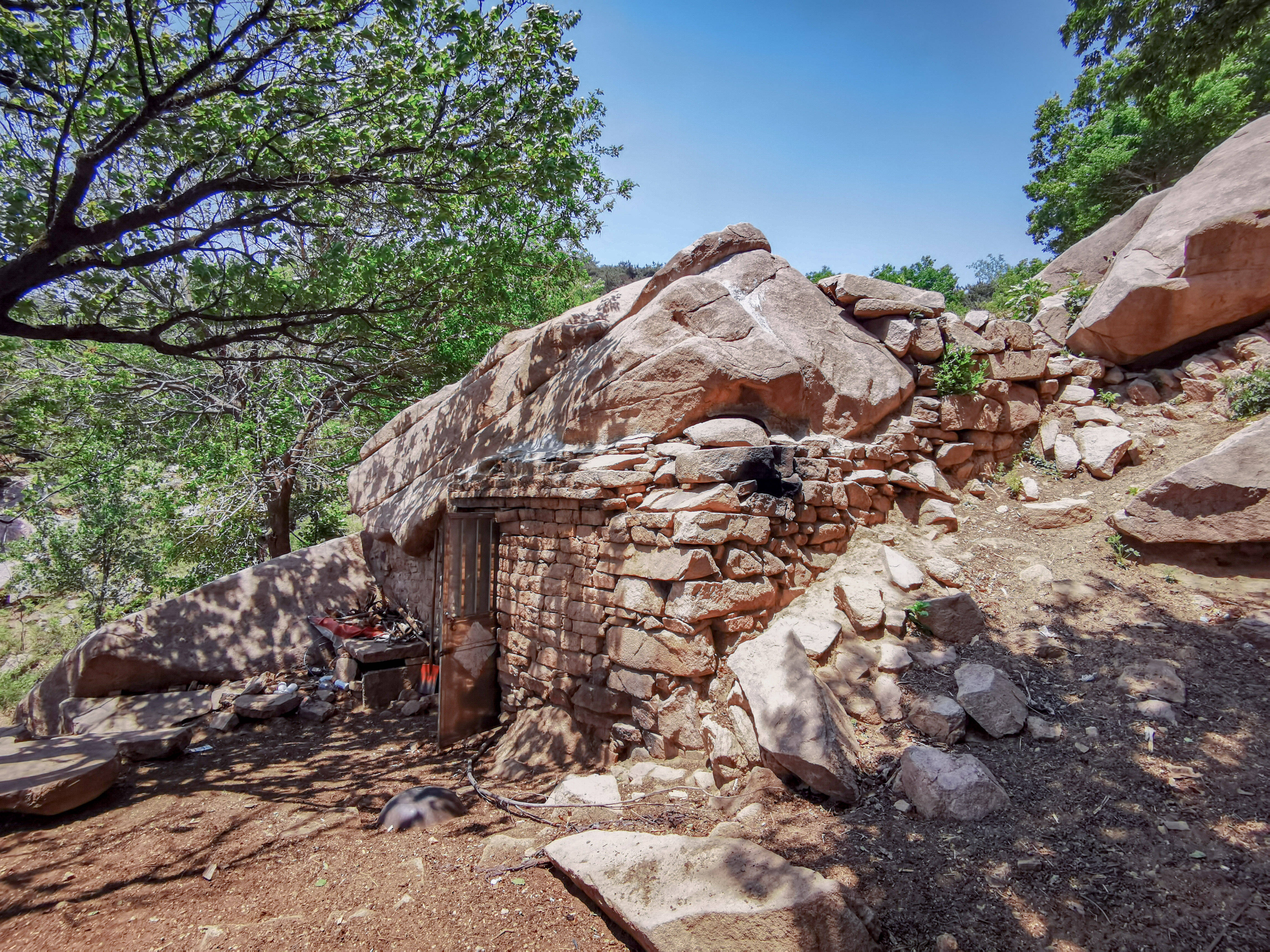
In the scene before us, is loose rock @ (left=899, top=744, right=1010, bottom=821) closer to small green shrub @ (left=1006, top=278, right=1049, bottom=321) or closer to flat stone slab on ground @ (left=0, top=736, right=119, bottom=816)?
small green shrub @ (left=1006, top=278, right=1049, bottom=321)

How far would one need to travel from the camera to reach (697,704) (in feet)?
12.8

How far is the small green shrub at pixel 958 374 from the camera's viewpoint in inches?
210

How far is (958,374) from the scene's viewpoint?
534 centimetres

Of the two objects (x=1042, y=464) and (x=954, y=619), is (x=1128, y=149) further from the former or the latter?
(x=954, y=619)

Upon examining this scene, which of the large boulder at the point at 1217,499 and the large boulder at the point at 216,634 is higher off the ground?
the large boulder at the point at 1217,499

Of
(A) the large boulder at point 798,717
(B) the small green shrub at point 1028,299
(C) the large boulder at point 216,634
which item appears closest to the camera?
(A) the large boulder at point 798,717

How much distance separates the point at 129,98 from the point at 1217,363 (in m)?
9.77

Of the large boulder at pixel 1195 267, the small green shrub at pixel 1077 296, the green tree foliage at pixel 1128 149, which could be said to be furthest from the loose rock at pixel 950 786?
the green tree foliage at pixel 1128 149

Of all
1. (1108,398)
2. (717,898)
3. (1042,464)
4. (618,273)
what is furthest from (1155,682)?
(618,273)

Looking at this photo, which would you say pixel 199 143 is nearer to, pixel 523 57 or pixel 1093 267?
pixel 523 57

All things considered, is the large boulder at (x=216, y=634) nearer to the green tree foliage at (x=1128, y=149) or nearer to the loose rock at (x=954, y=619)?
the loose rock at (x=954, y=619)

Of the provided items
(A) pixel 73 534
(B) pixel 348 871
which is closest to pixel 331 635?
(B) pixel 348 871

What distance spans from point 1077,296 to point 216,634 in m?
10.5

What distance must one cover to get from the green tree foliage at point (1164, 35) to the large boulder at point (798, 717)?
6064 millimetres
